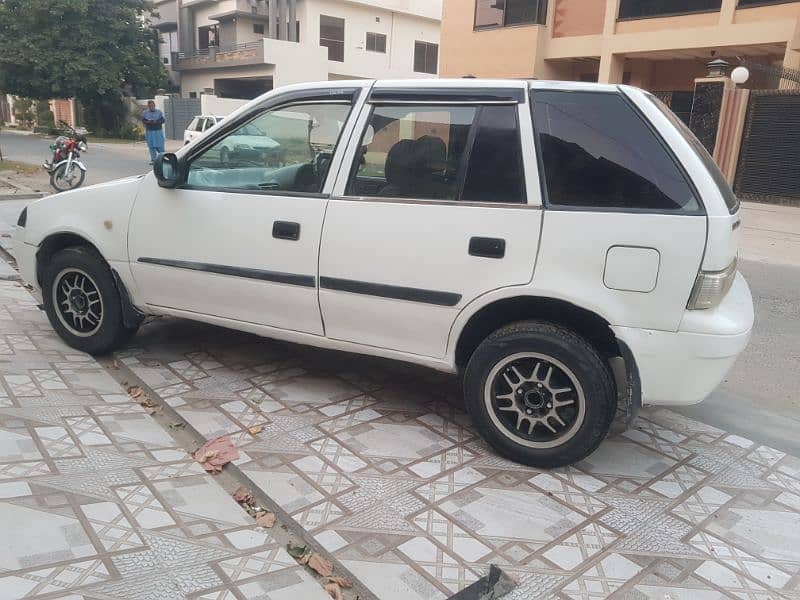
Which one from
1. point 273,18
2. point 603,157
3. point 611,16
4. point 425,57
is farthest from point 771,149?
point 425,57

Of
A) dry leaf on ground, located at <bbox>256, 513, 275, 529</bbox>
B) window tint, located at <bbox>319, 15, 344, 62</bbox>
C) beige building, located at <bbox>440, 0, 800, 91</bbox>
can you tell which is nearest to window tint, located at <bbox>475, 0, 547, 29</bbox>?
beige building, located at <bbox>440, 0, 800, 91</bbox>

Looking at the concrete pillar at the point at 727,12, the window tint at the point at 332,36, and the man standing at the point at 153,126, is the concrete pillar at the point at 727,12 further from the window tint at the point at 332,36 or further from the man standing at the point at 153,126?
the window tint at the point at 332,36

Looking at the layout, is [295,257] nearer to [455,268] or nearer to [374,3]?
[455,268]

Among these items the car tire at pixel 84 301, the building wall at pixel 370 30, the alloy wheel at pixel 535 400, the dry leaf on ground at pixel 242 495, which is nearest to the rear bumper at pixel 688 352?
the alloy wheel at pixel 535 400

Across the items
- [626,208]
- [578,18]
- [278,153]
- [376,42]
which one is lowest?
[626,208]

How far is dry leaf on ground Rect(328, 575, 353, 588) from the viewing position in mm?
2531

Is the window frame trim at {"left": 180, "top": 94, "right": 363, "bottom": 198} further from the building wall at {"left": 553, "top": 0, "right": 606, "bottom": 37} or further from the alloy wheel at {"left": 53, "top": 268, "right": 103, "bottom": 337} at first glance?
the building wall at {"left": 553, "top": 0, "right": 606, "bottom": 37}

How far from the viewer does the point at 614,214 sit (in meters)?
3.10

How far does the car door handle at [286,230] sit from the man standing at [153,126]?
1518 cm

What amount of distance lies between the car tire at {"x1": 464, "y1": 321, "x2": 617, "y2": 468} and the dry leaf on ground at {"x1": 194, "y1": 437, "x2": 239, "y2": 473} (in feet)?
4.11

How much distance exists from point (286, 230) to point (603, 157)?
1.71m

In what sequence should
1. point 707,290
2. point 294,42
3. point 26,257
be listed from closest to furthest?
point 707,290
point 26,257
point 294,42

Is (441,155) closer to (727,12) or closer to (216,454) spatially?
(216,454)

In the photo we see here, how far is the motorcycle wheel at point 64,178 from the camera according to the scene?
1303 cm
